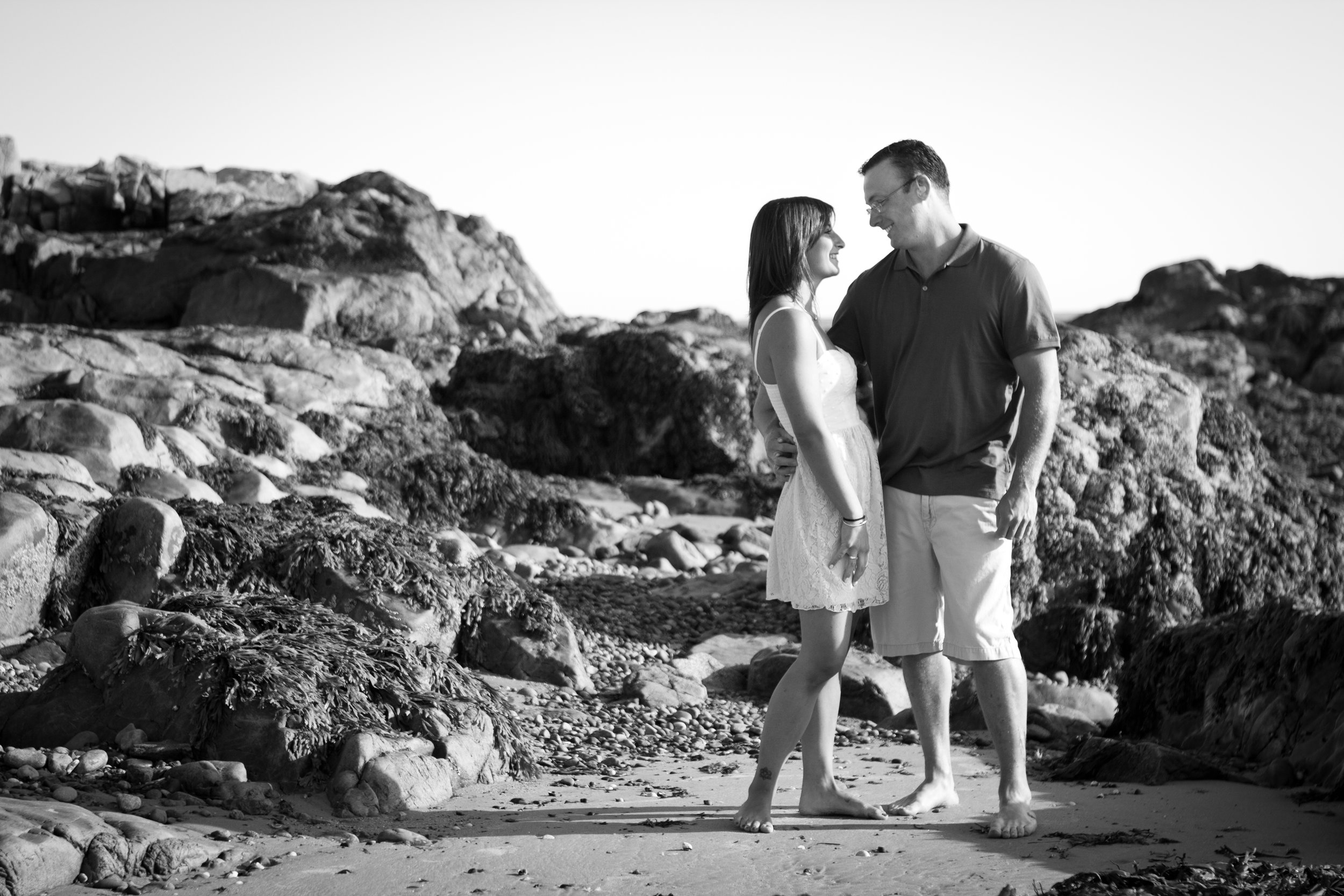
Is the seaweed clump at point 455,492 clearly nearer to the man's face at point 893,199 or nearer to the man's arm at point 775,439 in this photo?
the man's arm at point 775,439

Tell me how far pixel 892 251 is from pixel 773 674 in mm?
3303

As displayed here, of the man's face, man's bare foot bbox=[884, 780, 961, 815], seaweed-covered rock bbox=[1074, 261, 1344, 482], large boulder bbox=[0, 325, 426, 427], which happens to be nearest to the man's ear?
the man's face

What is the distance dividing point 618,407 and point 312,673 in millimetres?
12943

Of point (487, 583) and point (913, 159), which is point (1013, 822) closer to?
point (913, 159)

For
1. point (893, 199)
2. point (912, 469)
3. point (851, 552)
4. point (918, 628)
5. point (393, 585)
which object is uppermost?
point (893, 199)

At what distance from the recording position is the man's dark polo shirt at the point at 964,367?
428 cm

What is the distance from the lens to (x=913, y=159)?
4.38 metres

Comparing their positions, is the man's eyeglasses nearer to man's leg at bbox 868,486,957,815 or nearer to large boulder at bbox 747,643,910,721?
man's leg at bbox 868,486,957,815

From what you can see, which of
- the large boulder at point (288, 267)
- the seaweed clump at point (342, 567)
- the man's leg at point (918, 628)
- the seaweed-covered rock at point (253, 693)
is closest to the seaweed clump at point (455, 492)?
the seaweed clump at point (342, 567)

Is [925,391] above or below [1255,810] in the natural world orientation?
above

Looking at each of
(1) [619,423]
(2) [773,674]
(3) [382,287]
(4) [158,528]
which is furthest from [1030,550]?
(3) [382,287]

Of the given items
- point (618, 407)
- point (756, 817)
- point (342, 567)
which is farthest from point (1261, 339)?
point (756, 817)

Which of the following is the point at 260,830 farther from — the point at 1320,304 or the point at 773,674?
the point at 1320,304

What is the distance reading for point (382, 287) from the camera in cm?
2203
